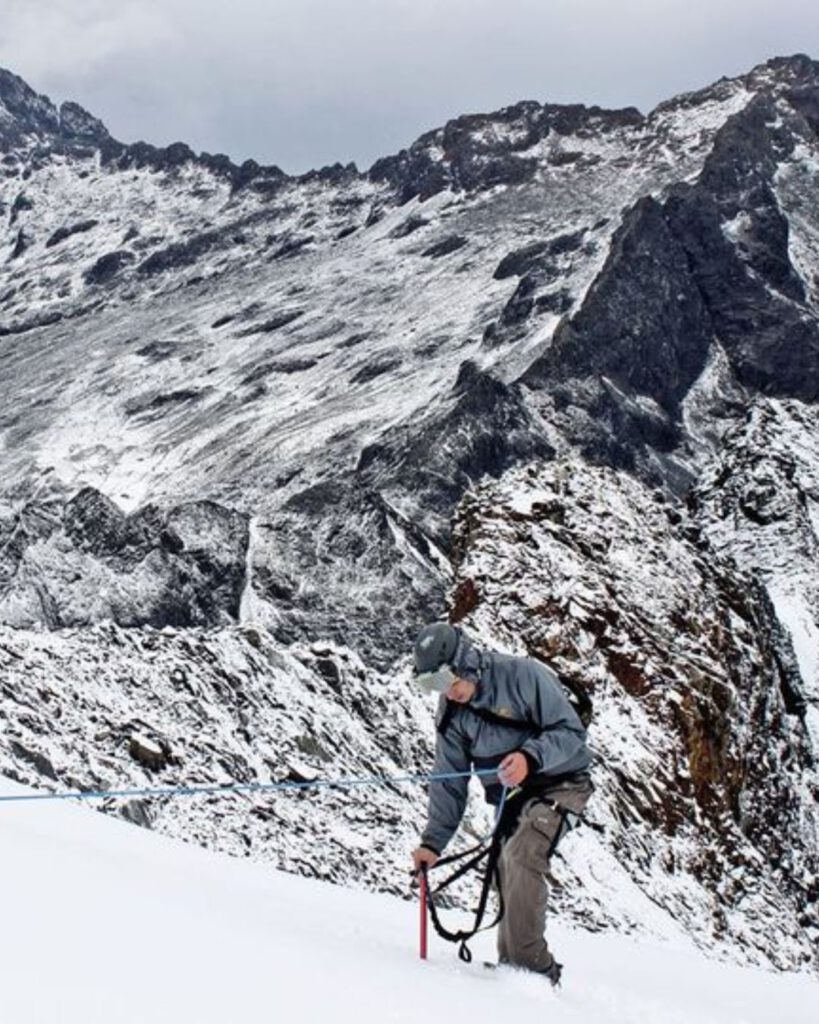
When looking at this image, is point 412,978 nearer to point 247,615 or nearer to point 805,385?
point 247,615

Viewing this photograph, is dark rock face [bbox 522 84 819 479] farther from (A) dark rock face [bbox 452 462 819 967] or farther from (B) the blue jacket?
(B) the blue jacket

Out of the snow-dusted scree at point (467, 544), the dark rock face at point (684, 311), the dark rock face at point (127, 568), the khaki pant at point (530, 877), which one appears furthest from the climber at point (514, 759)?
the dark rock face at point (684, 311)

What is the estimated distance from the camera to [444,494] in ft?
284

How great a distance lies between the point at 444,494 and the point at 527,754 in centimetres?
7912

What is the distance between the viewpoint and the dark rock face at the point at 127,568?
162 ft

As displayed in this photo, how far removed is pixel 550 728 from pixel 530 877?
0.86m

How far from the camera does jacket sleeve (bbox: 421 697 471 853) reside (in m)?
7.79

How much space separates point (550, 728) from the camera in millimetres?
7523

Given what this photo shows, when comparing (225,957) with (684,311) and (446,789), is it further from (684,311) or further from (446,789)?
(684,311)

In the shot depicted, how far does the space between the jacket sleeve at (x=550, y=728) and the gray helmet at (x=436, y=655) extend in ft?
1.59

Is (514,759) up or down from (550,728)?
down

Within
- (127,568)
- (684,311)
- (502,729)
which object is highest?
(684,311)

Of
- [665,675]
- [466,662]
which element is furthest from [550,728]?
[665,675]

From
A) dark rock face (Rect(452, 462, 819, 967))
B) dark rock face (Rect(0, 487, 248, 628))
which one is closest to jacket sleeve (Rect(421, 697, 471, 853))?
dark rock face (Rect(452, 462, 819, 967))
